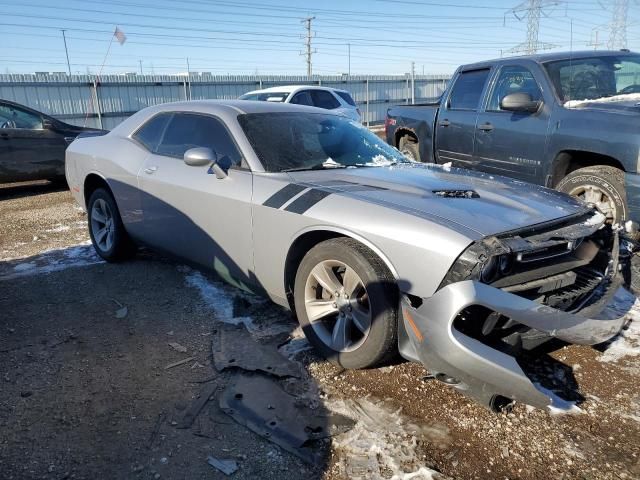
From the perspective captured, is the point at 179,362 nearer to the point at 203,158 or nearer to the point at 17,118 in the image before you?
the point at 203,158

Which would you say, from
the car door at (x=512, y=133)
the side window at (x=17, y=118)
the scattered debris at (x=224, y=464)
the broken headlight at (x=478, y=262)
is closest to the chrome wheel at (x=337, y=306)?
the broken headlight at (x=478, y=262)

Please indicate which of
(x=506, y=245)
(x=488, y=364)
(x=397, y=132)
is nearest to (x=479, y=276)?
(x=506, y=245)

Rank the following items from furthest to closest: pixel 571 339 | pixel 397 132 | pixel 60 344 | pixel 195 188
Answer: pixel 397 132, pixel 195 188, pixel 60 344, pixel 571 339

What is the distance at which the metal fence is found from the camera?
14.8 m

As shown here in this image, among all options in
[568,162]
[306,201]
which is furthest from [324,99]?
[306,201]

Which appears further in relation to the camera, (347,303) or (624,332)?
(624,332)

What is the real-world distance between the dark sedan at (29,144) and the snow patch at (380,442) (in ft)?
25.6

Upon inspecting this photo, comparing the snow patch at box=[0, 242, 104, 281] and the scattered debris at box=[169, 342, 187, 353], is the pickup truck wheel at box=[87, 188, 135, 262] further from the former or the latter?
the scattered debris at box=[169, 342, 187, 353]

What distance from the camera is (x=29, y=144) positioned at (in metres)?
8.49

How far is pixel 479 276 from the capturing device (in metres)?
2.39

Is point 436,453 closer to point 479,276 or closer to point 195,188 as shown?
point 479,276

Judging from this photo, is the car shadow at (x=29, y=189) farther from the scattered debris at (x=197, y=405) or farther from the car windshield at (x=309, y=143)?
the scattered debris at (x=197, y=405)

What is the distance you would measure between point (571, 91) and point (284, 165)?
11.0 ft

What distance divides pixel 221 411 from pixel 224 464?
40cm
